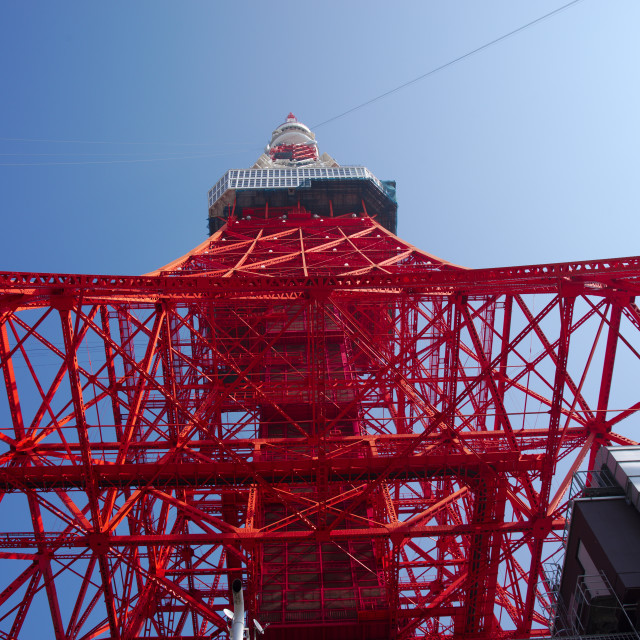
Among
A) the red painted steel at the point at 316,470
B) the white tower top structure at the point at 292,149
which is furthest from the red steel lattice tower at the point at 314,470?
the white tower top structure at the point at 292,149

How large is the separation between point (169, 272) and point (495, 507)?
12.7 metres

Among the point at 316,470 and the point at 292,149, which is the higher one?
the point at 292,149

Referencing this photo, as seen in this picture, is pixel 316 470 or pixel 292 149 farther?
pixel 292 149

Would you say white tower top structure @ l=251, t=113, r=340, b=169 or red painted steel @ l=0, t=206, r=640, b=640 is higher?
white tower top structure @ l=251, t=113, r=340, b=169

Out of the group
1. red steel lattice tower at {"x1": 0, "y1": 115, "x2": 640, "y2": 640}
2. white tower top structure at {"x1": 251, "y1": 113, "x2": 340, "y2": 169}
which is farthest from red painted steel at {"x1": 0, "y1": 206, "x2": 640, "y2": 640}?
white tower top structure at {"x1": 251, "y1": 113, "x2": 340, "y2": 169}

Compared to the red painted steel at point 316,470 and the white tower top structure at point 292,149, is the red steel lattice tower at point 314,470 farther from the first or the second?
the white tower top structure at point 292,149

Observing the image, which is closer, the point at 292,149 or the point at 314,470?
the point at 314,470

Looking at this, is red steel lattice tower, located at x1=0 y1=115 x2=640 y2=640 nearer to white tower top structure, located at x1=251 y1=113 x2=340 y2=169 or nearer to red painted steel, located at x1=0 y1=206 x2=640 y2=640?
red painted steel, located at x1=0 y1=206 x2=640 y2=640

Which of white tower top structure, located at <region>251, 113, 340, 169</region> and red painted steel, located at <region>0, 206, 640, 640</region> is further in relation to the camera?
white tower top structure, located at <region>251, 113, 340, 169</region>

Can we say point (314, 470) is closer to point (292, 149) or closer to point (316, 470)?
point (316, 470)

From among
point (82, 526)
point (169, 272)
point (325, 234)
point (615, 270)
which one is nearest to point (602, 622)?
point (615, 270)

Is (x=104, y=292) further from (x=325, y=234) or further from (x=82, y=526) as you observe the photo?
(x=325, y=234)

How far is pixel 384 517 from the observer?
57.8ft

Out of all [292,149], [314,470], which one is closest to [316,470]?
[314,470]
